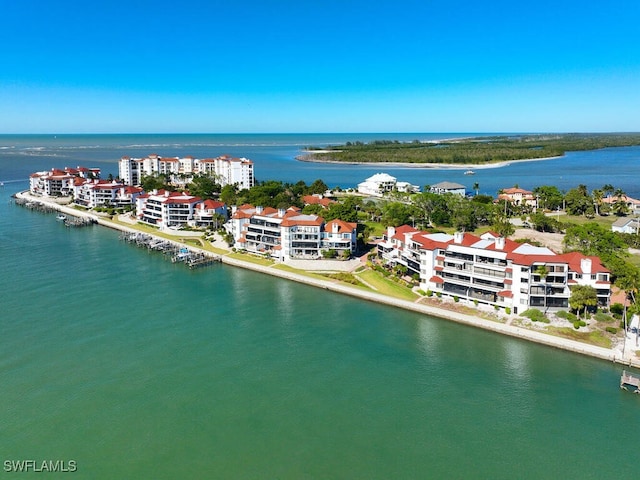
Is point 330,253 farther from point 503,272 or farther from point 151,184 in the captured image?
point 151,184

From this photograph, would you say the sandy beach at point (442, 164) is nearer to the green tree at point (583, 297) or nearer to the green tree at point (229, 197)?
the green tree at point (229, 197)

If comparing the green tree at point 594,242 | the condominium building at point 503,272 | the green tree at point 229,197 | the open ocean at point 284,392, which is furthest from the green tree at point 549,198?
the open ocean at point 284,392

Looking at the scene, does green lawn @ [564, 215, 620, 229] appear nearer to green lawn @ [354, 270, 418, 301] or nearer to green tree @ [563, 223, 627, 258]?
green tree @ [563, 223, 627, 258]

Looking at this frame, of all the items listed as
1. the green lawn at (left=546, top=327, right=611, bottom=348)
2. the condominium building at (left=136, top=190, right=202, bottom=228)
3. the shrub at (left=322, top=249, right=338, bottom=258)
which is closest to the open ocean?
the green lawn at (left=546, top=327, right=611, bottom=348)

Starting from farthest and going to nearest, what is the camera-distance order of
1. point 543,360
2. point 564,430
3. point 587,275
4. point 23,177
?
point 23,177 < point 587,275 < point 543,360 < point 564,430

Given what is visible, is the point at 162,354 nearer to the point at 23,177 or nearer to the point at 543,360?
Result: the point at 543,360

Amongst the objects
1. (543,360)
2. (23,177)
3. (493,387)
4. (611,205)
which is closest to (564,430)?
(493,387)
